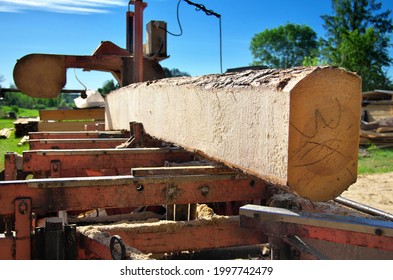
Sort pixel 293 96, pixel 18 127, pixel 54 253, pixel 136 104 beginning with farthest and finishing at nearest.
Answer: pixel 18 127 → pixel 136 104 → pixel 54 253 → pixel 293 96

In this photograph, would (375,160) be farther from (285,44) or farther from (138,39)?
(285,44)

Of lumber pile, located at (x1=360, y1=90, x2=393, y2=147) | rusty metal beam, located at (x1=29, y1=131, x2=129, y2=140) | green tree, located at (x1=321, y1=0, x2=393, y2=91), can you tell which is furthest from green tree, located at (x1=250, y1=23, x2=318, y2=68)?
rusty metal beam, located at (x1=29, y1=131, x2=129, y2=140)

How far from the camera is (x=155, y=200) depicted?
1959mm

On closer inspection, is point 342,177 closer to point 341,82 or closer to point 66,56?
point 341,82

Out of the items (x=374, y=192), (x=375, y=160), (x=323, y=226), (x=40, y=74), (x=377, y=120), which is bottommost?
(x=374, y=192)

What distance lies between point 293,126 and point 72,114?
9.69m

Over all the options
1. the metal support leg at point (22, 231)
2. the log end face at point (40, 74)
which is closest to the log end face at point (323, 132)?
the metal support leg at point (22, 231)

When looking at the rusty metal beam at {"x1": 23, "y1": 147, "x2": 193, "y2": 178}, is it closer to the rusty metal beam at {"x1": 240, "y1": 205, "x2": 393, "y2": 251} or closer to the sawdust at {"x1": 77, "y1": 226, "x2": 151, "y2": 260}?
the sawdust at {"x1": 77, "y1": 226, "x2": 151, "y2": 260}

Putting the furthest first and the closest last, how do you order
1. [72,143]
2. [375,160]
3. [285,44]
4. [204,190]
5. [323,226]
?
[285,44], [375,160], [72,143], [204,190], [323,226]

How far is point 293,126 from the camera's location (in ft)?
5.02

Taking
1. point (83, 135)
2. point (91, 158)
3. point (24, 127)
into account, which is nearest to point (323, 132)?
point (91, 158)

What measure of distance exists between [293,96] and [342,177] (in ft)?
1.46

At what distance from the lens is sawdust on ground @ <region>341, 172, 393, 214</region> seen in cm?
600
